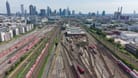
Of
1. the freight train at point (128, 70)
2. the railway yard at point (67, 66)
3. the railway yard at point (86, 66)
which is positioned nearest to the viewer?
the freight train at point (128, 70)

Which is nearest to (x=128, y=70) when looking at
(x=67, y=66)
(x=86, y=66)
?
(x=86, y=66)

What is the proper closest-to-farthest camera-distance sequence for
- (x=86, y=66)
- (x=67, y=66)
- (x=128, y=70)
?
(x=128, y=70), (x=86, y=66), (x=67, y=66)

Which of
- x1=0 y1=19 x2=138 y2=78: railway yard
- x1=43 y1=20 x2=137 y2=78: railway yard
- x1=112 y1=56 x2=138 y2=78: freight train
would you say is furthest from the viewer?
x1=43 y1=20 x2=137 y2=78: railway yard

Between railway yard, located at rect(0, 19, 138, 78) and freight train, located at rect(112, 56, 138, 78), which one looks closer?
freight train, located at rect(112, 56, 138, 78)

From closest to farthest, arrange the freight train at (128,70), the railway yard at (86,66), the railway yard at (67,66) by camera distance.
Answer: the freight train at (128,70)
the railway yard at (67,66)
the railway yard at (86,66)

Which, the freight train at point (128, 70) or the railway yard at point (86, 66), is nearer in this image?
the freight train at point (128, 70)

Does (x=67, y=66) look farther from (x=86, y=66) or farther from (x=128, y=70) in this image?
(x=128, y=70)

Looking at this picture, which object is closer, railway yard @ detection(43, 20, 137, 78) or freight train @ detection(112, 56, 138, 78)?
freight train @ detection(112, 56, 138, 78)

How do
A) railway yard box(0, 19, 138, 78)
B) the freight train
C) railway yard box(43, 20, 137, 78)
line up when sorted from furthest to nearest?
railway yard box(43, 20, 137, 78)
railway yard box(0, 19, 138, 78)
the freight train

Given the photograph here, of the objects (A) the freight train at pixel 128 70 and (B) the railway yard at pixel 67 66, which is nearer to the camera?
(A) the freight train at pixel 128 70

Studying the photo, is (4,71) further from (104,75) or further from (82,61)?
(104,75)

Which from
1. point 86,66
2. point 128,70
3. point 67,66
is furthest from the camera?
point 67,66
